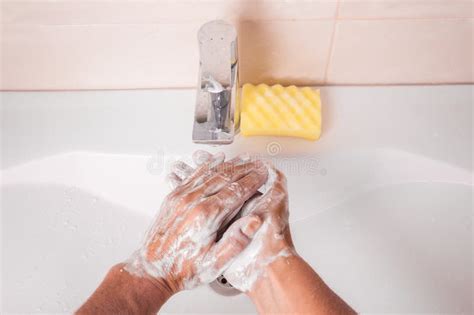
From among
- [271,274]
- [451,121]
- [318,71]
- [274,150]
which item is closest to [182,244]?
[271,274]

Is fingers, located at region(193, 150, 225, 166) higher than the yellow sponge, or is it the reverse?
the yellow sponge

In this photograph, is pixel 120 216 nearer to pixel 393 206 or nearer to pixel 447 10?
pixel 393 206

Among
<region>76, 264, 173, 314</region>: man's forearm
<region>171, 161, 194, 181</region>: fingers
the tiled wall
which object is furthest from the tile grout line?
<region>76, 264, 173, 314</region>: man's forearm

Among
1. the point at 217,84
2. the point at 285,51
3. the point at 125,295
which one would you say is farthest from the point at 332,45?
the point at 125,295

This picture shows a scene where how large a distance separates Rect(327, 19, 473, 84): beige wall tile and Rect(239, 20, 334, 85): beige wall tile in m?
0.02

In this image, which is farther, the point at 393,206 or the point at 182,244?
the point at 393,206

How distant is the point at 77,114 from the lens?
2.29 feet

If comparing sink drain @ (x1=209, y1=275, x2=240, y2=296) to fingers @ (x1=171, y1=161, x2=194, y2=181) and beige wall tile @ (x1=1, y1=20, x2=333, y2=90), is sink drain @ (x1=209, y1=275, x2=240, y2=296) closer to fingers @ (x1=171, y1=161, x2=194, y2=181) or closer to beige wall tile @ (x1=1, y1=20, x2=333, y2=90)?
fingers @ (x1=171, y1=161, x2=194, y2=181)

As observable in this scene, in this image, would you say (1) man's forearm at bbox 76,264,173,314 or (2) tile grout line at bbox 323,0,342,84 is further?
(2) tile grout line at bbox 323,0,342,84

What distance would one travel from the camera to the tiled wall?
60 centimetres

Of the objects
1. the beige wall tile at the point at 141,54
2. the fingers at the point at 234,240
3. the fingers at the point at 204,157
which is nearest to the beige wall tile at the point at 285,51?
the beige wall tile at the point at 141,54

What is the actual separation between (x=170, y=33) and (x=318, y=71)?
23 centimetres

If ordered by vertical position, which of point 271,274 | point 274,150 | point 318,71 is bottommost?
point 271,274

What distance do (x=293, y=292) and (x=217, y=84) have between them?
10.3 inches
